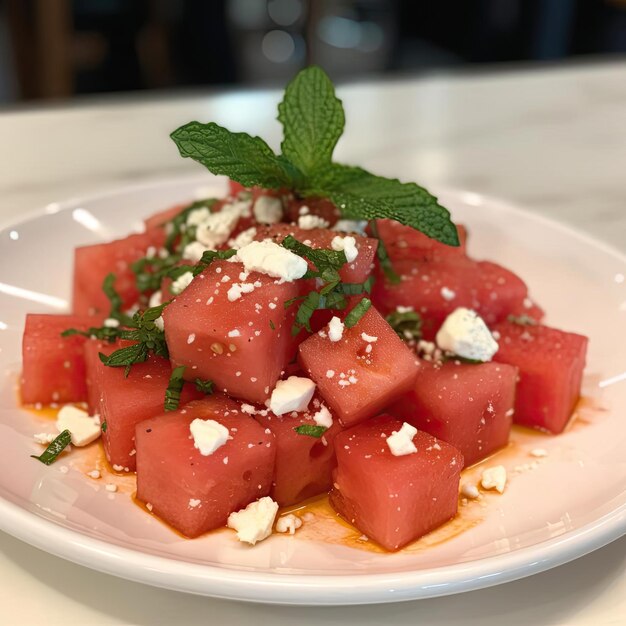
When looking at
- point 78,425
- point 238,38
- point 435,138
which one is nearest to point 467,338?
point 78,425

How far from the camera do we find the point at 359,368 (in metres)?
1.55

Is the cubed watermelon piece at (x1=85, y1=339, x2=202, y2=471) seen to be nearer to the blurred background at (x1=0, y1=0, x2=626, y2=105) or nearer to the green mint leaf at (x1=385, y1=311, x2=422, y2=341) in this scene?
the green mint leaf at (x1=385, y1=311, x2=422, y2=341)

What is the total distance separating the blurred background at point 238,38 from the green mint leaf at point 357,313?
11.8ft

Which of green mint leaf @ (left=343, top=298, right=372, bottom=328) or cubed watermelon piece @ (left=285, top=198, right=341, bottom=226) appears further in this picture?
cubed watermelon piece @ (left=285, top=198, right=341, bottom=226)

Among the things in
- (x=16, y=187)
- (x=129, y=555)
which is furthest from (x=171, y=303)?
(x=16, y=187)

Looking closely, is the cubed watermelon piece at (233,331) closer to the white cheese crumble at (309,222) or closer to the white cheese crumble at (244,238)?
the white cheese crumble at (244,238)

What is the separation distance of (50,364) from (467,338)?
0.84m

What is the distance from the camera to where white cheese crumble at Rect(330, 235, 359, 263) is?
164 centimetres

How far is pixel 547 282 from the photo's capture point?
227cm

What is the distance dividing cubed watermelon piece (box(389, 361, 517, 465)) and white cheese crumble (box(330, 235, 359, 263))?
0.26 meters

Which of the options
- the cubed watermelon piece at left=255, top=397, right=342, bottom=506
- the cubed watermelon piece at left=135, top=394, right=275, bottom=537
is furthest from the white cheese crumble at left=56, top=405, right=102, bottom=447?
the cubed watermelon piece at left=255, top=397, right=342, bottom=506

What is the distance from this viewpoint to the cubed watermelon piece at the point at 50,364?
5.85 ft

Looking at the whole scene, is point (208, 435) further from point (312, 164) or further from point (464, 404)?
point (312, 164)

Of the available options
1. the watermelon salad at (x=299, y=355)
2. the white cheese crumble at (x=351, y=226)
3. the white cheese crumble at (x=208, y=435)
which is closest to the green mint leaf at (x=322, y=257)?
the watermelon salad at (x=299, y=355)
